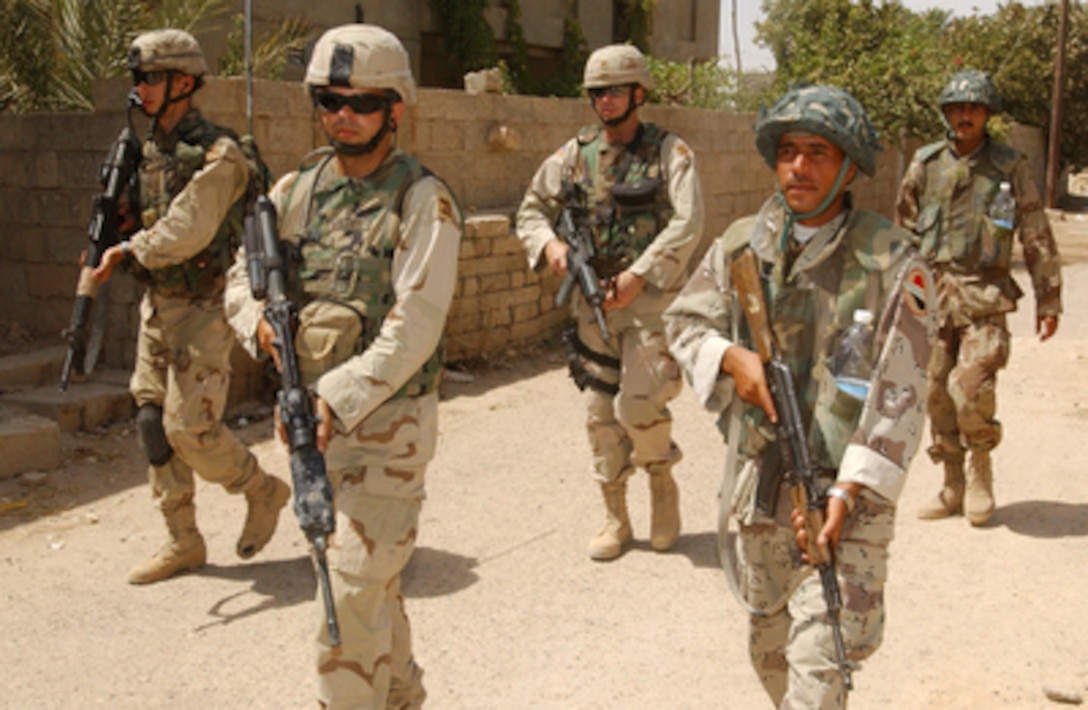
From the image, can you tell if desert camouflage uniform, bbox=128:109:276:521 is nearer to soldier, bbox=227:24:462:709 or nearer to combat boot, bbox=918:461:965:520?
soldier, bbox=227:24:462:709

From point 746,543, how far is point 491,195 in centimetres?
737

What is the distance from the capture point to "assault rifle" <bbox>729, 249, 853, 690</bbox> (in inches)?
107

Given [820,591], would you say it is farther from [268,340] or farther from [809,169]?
[268,340]

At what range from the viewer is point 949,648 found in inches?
172

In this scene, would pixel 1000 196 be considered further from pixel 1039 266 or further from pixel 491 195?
pixel 491 195

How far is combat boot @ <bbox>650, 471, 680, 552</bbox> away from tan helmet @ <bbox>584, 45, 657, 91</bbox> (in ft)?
5.62

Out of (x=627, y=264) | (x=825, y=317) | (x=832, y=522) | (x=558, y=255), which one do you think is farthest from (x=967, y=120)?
(x=832, y=522)

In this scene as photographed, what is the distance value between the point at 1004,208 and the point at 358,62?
3592mm

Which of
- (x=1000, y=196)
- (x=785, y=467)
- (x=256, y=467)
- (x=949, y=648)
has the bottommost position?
(x=949, y=648)

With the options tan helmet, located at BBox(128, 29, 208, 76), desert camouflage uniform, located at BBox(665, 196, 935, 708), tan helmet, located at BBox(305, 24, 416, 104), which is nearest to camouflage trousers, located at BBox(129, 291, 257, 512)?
tan helmet, located at BBox(128, 29, 208, 76)

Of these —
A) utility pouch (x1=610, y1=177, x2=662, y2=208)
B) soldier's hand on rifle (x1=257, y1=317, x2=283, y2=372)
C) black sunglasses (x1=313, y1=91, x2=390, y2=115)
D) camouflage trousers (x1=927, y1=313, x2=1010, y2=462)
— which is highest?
black sunglasses (x1=313, y1=91, x2=390, y2=115)

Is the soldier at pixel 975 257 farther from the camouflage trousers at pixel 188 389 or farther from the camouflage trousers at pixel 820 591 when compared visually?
the camouflage trousers at pixel 188 389

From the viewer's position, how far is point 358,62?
3242 millimetres

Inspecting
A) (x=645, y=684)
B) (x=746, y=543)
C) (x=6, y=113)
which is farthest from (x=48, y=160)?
(x=746, y=543)
